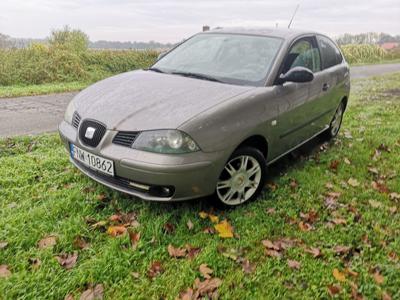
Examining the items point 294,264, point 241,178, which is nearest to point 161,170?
point 241,178

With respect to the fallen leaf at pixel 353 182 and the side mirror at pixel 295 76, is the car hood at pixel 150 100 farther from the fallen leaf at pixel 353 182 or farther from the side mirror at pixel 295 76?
the fallen leaf at pixel 353 182

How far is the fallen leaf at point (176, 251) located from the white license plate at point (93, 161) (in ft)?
2.38

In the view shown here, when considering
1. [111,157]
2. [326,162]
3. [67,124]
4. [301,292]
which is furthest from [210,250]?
[326,162]

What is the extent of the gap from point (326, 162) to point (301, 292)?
7.58ft

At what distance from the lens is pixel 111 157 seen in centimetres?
262

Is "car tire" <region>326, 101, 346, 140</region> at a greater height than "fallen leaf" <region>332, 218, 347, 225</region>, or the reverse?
"car tire" <region>326, 101, 346, 140</region>

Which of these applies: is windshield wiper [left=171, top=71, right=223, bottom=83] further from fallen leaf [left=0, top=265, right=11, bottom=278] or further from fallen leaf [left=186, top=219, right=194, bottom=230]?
fallen leaf [left=0, top=265, right=11, bottom=278]

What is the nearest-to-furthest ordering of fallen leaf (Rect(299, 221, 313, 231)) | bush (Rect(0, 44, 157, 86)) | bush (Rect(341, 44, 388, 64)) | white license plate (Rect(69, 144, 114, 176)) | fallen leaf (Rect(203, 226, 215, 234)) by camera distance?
white license plate (Rect(69, 144, 114, 176)) → fallen leaf (Rect(203, 226, 215, 234)) → fallen leaf (Rect(299, 221, 313, 231)) → bush (Rect(0, 44, 157, 86)) → bush (Rect(341, 44, 388, 64))

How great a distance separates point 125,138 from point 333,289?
5.86ft

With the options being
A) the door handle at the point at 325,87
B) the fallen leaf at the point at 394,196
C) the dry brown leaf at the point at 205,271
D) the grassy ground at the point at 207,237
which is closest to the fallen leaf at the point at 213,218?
the grassy ground at the point at 207,237

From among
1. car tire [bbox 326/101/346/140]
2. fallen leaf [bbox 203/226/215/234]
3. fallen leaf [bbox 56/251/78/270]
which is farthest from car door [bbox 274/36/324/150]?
fallen leaf [bbox 56/251/78/270]

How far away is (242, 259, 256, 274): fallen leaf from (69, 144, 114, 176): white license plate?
47.1 inches

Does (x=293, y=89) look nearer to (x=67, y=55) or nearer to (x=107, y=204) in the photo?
(x=107, y=204)

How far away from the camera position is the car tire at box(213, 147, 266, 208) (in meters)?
2.97
